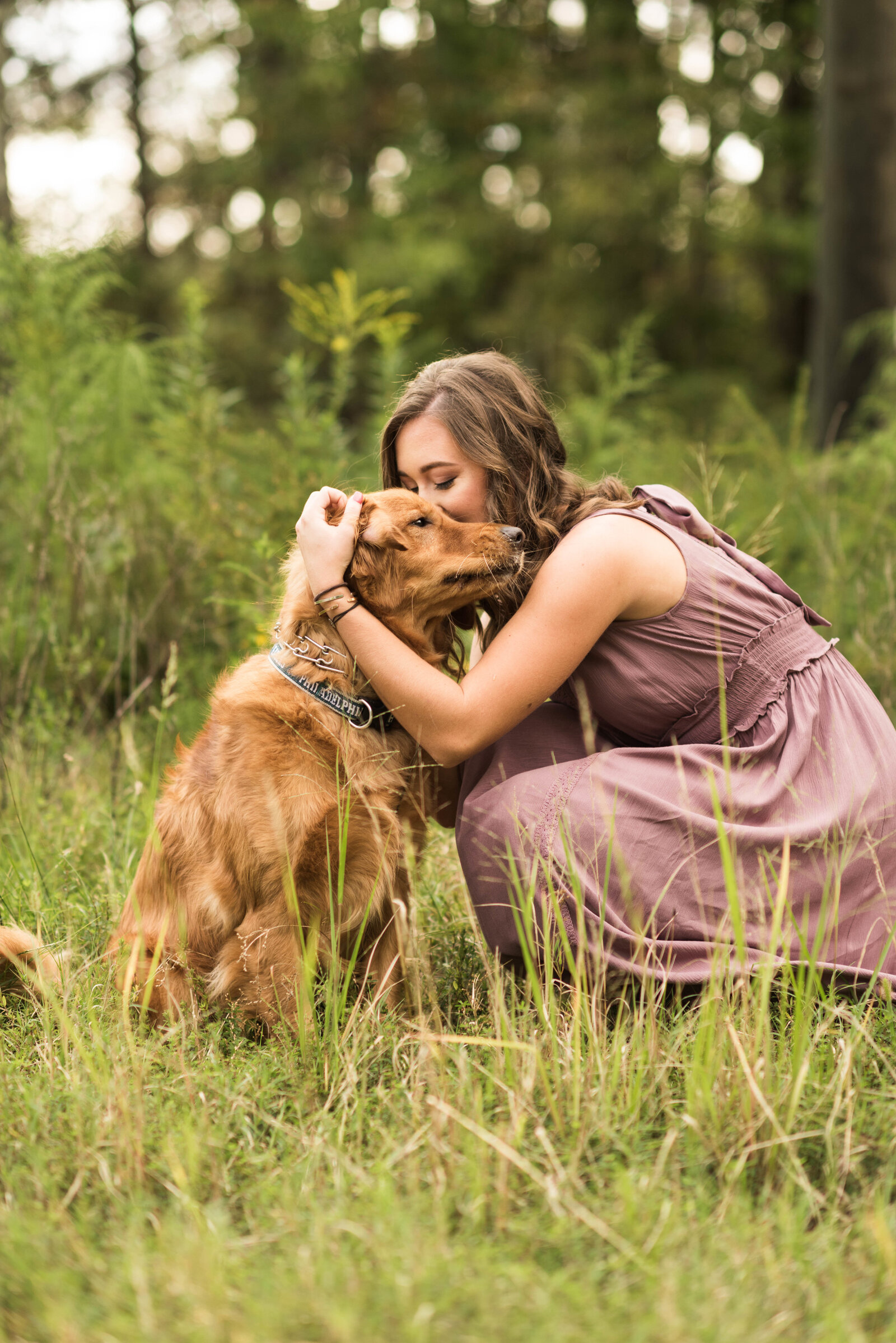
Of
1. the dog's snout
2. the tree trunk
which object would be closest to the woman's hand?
the dog's snout

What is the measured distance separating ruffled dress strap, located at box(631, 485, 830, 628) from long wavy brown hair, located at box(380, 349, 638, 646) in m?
0.06

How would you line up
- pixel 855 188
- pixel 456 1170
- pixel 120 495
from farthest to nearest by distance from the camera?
pixel 855 188 → pixel 120 495 → pixel 456 1170

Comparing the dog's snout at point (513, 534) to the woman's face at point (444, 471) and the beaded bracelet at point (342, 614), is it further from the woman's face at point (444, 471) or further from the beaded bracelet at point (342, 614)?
the beaded bracelet at point (342, 614)

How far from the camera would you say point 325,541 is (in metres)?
2.22

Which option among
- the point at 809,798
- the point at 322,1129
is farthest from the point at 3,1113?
the point at 809,798

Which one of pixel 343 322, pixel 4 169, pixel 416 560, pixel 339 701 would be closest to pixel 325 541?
pixel 416 560

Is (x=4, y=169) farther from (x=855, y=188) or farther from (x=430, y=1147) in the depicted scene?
(x=430, y=1147)

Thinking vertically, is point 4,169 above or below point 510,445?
above

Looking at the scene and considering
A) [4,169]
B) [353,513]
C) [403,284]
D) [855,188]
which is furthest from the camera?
[403,284]

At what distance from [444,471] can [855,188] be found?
5944 millimetres

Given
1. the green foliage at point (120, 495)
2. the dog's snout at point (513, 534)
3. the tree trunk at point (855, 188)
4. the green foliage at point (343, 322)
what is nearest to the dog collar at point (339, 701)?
the dog's snout at point (513, 534)

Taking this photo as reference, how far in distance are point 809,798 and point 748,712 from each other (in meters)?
0.23

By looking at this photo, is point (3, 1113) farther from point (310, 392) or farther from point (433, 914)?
point (310, 392)

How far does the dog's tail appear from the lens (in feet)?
7.11
